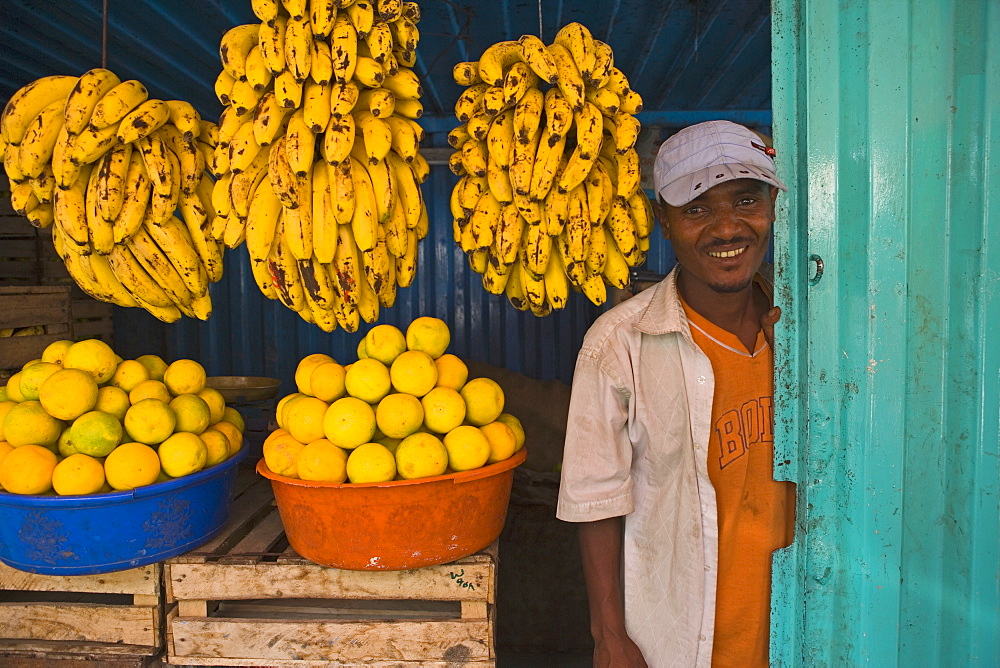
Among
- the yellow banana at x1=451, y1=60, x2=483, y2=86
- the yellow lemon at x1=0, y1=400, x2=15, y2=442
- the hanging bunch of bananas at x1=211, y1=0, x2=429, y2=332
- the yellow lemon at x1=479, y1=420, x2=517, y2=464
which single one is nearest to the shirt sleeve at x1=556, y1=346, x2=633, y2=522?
the yellow lemon at x1=479, y1=420, x2=517, y2=464

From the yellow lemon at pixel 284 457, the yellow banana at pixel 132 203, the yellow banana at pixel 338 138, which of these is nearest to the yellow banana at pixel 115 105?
the yellow banana at pixel 132 203

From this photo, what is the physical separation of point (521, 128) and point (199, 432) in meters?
1.42

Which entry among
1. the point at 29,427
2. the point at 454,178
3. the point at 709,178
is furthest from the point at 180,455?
the point at 454,178

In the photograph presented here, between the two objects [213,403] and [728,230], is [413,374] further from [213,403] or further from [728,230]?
[728,230]

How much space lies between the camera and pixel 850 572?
1240 millimetres

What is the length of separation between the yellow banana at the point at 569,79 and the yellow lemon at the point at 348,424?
1063 millimetres

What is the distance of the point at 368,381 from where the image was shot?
1.93 m

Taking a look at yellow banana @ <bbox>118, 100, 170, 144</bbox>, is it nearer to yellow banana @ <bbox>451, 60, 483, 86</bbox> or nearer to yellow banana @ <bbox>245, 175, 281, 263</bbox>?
yellow banana @ <bbox>245, 175, 281, 263</bbox>

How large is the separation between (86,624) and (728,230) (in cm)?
225

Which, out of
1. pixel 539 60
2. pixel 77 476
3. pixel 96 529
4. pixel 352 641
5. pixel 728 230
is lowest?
pixel 352 641

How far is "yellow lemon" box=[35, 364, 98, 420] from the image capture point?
1.95 m

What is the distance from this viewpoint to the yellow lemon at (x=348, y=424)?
1.84m

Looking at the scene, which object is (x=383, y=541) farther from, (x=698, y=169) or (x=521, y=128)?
(x=698, y=169)

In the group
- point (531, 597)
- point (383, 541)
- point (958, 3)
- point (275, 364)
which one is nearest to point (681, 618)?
point (383, 541)
